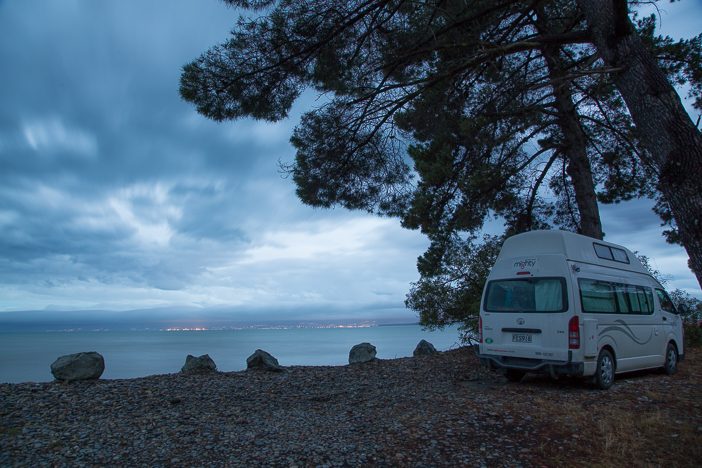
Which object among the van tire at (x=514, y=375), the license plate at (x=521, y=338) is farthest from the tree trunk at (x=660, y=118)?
the van tire at (x=514, y=375)

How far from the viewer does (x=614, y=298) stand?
29.5 ft

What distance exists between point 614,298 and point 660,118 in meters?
4.91

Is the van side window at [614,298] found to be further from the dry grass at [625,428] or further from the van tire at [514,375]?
the van tire at [514,375]

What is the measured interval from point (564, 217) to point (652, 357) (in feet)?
20.9

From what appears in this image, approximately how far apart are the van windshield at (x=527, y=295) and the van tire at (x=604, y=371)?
1335 millimetres

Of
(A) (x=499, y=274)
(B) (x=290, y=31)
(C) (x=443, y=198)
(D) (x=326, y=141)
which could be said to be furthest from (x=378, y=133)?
(A) (x=499, y=274)

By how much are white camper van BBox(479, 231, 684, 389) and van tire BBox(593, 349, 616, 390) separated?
0.06ft

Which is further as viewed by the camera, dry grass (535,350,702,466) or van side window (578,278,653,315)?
van side window (578,278,653,315)

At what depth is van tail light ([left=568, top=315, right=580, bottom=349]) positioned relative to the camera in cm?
768

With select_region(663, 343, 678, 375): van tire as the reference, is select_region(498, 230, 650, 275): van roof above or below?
above

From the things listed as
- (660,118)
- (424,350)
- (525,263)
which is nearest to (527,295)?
(525,263)

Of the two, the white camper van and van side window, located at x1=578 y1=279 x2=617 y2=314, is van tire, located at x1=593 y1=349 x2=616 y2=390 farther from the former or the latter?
van side window, located at x1=578 y1=279 x2=617 y2=314

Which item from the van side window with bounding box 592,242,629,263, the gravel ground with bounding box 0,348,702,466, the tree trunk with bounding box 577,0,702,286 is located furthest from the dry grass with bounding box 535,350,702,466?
the van side window with bounding box 592,242,629,263

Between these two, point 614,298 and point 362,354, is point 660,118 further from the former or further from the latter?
point 362,354
